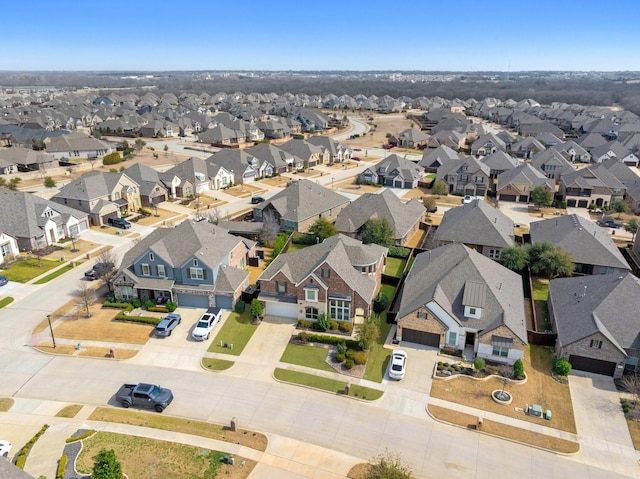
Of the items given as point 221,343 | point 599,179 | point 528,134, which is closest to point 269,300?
point 221,343

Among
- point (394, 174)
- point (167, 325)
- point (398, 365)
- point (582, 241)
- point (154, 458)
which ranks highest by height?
point (394, 174)

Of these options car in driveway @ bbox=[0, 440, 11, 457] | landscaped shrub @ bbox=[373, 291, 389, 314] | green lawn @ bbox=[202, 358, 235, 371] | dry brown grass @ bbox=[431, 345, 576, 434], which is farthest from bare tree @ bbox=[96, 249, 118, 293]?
dry brown grass @ bbox=[431, 345, 576, 434]

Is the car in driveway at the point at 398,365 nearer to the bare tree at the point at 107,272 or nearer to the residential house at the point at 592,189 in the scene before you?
the bare tree at the point at 107,272

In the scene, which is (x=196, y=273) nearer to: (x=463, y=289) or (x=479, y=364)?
(x=463, y=289)

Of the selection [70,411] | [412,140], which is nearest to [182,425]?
[70,411]

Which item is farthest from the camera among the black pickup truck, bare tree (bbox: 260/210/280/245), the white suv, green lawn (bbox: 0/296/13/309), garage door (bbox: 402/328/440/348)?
bare tree (bbox: 260/210/280/245)

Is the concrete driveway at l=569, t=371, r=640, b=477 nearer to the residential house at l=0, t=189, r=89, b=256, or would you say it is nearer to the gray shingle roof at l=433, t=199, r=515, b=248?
the gray shingle roof at l=433, t=199, r=515, b=248
